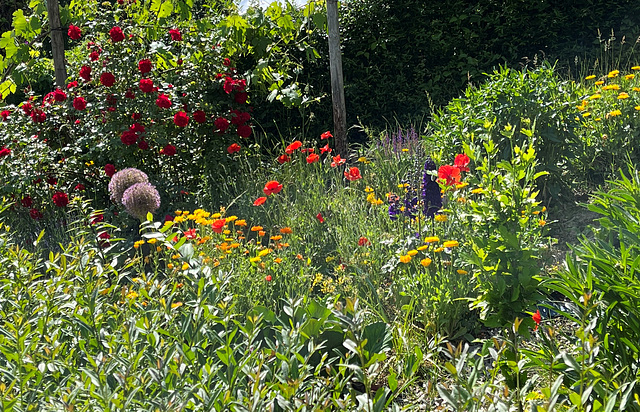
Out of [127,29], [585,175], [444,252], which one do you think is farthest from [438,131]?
[127,29]

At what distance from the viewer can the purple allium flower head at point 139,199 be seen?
436 cm

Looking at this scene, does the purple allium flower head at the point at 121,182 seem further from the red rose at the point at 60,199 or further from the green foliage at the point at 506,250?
the green foliage at the point at 506,250

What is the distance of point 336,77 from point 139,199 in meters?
2.91

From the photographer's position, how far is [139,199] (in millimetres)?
4355

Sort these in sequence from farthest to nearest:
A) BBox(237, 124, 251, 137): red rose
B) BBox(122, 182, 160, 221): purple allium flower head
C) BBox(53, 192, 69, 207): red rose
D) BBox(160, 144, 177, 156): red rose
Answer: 1. BBox(237, 124, 251, 137): red rose
2. BBox(160, 144, 177, 156): red rose
3. BBox(53, 192, 69, 207): red rose
4. BBox(122, 182, 160, 221): purple allium flower head

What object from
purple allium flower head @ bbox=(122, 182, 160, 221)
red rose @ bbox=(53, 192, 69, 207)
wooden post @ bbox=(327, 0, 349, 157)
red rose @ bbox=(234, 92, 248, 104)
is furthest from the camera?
wooden post @ bbox=(327, 0, 349, 157)

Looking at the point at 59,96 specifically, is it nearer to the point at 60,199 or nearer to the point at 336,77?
the point at 60,199

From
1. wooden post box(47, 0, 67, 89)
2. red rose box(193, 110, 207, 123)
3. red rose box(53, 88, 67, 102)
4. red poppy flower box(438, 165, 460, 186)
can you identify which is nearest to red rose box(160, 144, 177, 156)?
red rose box(193, 110, 207, 123)

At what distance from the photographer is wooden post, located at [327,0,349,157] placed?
244 inches

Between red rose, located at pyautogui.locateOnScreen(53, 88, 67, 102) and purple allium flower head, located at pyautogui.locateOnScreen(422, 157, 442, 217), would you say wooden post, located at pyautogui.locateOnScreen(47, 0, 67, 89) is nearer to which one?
red rose, located at pyautogui.locateOnScreen(53, 88, 67, 102)

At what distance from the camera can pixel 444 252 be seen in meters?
3.21

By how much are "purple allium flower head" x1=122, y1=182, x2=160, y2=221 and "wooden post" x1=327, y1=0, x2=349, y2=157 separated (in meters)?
2.58

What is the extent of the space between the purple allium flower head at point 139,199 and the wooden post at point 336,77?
2582 mm

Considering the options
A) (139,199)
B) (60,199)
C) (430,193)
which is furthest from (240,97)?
(430,193)
